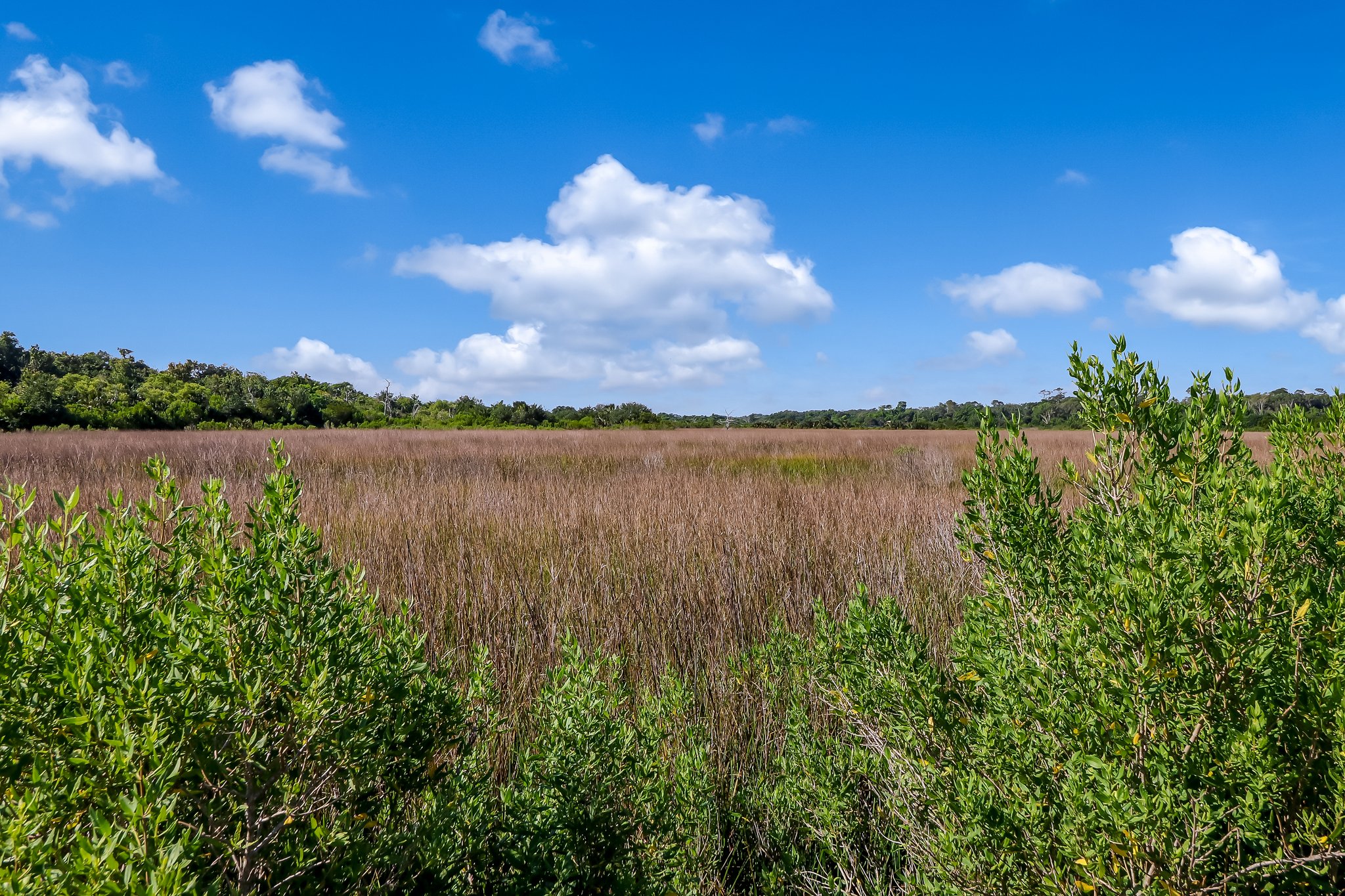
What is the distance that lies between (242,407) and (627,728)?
37.2m

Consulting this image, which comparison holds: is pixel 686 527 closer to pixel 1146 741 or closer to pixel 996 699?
pixel 996 699

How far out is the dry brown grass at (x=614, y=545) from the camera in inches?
136

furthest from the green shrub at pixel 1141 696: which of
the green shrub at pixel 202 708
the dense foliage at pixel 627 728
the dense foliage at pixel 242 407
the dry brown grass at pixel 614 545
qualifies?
the dense foliage at pixel 242 407

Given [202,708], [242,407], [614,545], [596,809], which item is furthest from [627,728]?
[242,407]

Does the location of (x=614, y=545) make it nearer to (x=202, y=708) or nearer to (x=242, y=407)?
(x=202, y=708)

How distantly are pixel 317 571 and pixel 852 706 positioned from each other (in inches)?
56.2

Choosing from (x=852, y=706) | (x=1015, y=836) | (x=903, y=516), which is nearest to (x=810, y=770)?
(x=852, y=706)

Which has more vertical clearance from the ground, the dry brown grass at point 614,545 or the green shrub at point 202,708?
the green shrub at point 202,708

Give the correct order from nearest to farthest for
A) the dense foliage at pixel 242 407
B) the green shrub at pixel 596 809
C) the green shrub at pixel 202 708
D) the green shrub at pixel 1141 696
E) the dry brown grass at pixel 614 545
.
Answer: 1. the green shrub at pixel 202 708
2. the green shrub at pixel 1141 696
3. the green shrub at pixel 596 809
4. the dry brown grass at pixel 614 545
5. the dense foliage at pixel 242 407

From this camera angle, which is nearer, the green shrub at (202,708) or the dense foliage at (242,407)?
the green shrub at (202,708)

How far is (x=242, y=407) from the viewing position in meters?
31.2

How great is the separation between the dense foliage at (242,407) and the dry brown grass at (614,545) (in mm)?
12808

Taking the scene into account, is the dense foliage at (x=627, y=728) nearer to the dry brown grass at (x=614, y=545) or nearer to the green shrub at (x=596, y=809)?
the green shrub at (x=596, y=809)

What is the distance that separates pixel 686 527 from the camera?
5.16 m
